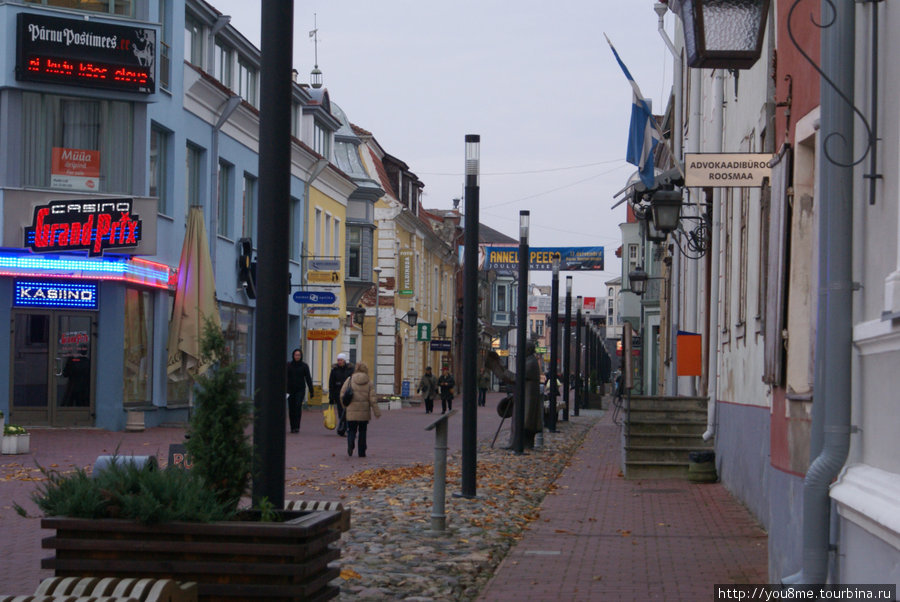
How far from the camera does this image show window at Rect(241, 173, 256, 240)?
34491mm

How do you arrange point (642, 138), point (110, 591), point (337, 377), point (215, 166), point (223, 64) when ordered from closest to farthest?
point (110, 591) < point (642, 138) < point (337, 377) < point (215, 166) < point (223, 64)

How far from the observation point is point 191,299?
85.6ft

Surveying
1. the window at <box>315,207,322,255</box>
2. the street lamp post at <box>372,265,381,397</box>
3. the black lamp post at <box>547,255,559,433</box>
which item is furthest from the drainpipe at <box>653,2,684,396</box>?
the street lamp post at <box>372,265,381,397</box>

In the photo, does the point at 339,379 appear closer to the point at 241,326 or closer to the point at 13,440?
the point at 13,440

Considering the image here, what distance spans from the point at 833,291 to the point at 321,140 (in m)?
38.0

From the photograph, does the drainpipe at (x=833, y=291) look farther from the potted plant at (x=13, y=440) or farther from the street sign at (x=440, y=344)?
the street sign at (x=440, y=344)

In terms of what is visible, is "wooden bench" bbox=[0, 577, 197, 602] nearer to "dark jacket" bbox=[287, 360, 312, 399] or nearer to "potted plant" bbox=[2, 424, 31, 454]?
"potted plant" bbox=[2, 424, 31, 454]

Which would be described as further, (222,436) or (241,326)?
(241,326)

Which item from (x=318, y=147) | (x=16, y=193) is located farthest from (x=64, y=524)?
(x=318, y=147)

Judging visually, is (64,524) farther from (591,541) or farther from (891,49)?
(591,541)

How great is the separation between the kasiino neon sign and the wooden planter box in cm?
1946

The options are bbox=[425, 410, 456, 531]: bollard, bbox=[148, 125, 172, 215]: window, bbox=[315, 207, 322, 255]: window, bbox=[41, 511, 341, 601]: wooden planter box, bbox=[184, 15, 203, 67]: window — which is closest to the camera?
bbox=[41, 511, 341, 601]: wooden planter box

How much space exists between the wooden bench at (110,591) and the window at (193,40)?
25209mm

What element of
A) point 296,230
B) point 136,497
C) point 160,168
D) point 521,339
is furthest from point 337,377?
point 136,497
